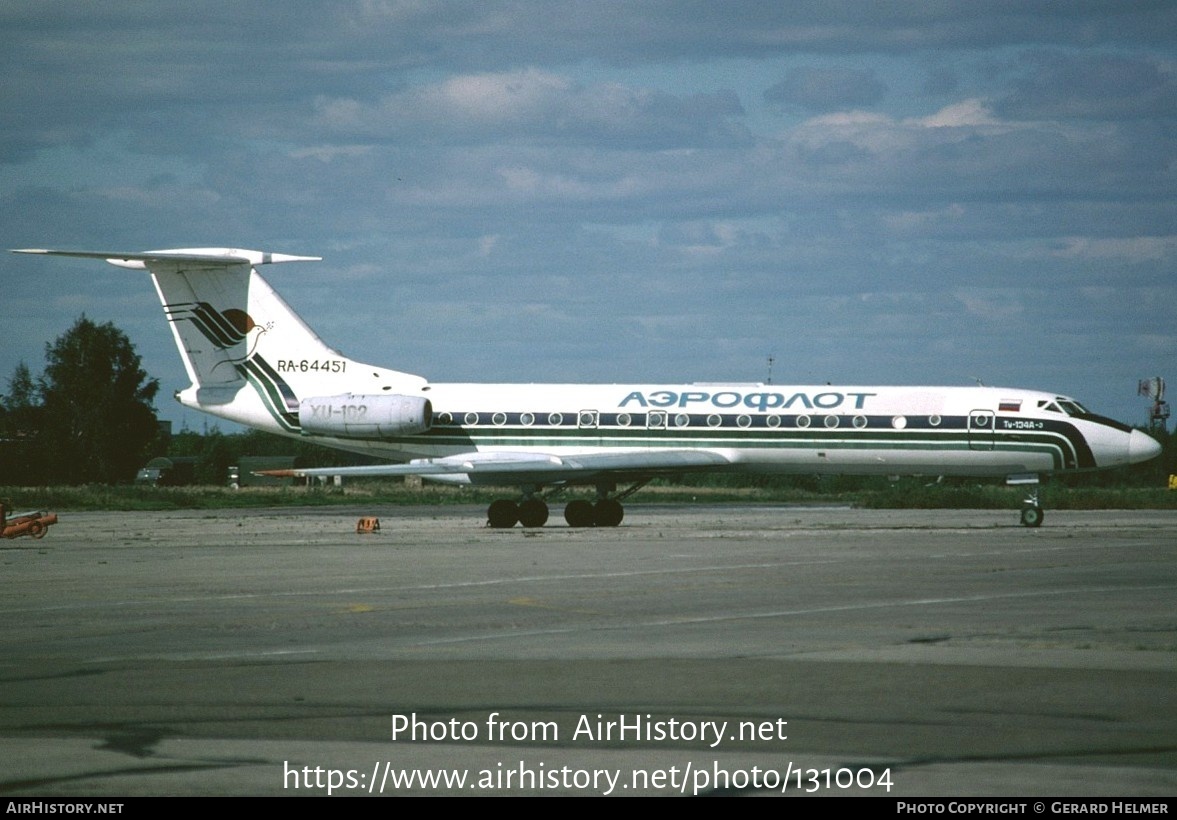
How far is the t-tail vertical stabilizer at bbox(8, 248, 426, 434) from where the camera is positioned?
3925 centimetres

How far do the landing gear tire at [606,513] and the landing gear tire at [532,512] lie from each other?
1.40 m

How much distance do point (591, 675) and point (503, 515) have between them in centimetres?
2537

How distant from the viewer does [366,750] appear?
8.27 metres

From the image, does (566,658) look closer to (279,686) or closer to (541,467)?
(279,686)

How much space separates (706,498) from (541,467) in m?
28.7

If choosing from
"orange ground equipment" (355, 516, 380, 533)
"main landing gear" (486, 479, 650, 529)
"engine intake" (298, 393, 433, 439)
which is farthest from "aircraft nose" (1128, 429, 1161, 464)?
"orange ground equipment" (355, 516, 380, 533)

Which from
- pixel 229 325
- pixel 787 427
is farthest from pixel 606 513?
pixel 229 325

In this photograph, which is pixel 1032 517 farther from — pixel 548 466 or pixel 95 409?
pixel 95 409

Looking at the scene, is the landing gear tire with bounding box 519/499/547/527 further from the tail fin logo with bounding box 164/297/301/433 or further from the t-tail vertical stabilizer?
the tail fin logo with bounding box 164/297/301/433

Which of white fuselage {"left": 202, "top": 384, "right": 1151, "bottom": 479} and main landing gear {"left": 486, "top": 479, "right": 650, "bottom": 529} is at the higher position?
white fuselage {"left": 202, "top": 384, "right": 1151, "bottom": 479}

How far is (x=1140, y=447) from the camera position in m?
34.7

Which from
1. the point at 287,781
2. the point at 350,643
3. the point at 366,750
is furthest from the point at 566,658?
the point at 287,781

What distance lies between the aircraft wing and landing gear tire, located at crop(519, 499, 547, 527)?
1.75 ft

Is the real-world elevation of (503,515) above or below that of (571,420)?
below
